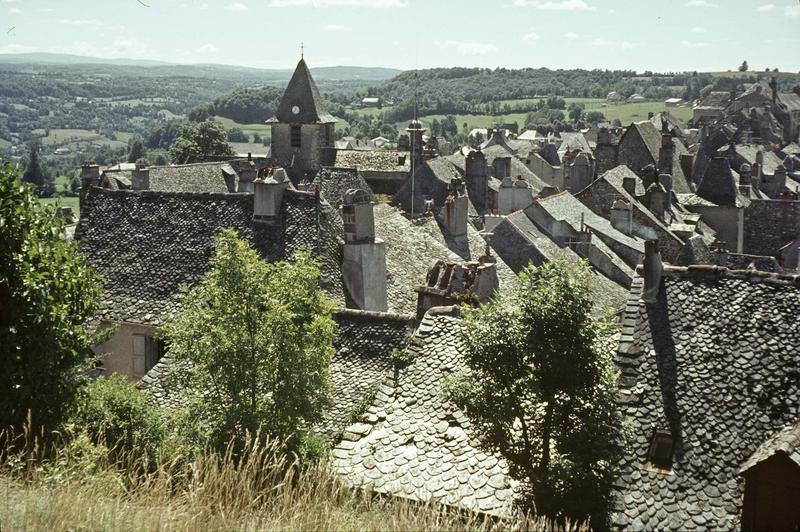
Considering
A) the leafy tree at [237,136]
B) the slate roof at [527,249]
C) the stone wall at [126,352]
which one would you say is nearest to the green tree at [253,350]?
the stone wall at [126,352]

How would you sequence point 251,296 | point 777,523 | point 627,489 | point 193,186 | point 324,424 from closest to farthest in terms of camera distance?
point 777,523, point 627,489, point 251,296, point 324,424, point 193,186

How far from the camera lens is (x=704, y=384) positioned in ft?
43.9

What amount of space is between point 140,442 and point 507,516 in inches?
245

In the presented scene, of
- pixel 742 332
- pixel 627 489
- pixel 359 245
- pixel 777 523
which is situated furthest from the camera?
pixel 359 245

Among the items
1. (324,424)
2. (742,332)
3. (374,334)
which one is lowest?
(324,424)

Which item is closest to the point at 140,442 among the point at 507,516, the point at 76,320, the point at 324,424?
the point at 76,320

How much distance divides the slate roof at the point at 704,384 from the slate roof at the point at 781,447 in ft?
0.69

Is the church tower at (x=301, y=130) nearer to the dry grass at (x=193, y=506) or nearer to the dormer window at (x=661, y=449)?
the dormer window at (x=661, y=449)

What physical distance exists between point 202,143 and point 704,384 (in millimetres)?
92600

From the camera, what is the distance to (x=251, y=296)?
48.4ft

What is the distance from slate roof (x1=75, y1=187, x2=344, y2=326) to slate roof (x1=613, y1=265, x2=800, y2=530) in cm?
1009

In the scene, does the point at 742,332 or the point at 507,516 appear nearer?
the point at 507,516

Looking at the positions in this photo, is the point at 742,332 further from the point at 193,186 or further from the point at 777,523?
the point at 193,186

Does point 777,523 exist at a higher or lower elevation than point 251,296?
lower
